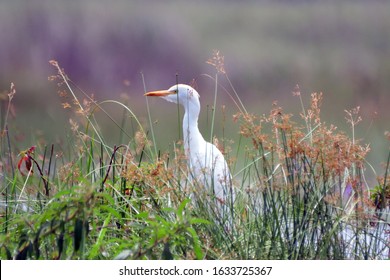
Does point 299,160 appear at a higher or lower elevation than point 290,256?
higher

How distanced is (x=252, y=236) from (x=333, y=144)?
0.35 metres

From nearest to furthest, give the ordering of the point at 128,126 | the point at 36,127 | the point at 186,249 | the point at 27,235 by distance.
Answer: the point at 27,235 → the point at 186,249 → the point at 36,127 → the point at 128,126

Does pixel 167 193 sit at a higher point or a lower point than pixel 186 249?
higher

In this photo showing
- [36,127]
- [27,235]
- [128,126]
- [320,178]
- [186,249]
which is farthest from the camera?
[128,126]

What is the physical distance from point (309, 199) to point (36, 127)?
2759 mm

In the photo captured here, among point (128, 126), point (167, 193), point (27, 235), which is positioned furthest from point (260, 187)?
point (128, 126)

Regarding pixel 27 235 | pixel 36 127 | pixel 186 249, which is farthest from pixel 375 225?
pixel 36 127

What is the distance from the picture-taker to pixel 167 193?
278 centimetres

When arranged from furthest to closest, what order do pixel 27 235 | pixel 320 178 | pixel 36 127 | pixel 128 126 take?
1. pixel 128 126
2. pixel 36 127
3. pixel 320 178
4. pixel 27 235

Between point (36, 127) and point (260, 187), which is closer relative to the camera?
point (260, 187)

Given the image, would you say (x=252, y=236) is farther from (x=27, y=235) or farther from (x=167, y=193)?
(x=27, y=235)
